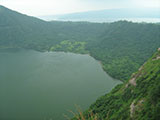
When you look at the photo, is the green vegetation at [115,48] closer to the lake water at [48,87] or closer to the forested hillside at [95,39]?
the forested hillside at [95,39]

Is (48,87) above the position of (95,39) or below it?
below

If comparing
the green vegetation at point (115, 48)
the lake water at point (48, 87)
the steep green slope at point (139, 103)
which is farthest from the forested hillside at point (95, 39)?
the steep green slope at point (139, 103)

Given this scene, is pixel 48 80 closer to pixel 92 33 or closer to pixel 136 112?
pixel 136 112

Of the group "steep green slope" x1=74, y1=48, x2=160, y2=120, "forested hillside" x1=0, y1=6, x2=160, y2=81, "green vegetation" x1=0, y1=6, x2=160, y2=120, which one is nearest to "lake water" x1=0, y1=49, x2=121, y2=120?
"green vegetation" x1=0, y1=6, x2=160, y2=120

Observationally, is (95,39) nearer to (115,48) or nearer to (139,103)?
(115,48)

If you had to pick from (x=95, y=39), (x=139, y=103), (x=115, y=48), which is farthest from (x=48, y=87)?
(x=95, y=39)

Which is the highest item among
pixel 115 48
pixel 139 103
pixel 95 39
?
pixel 95 39
